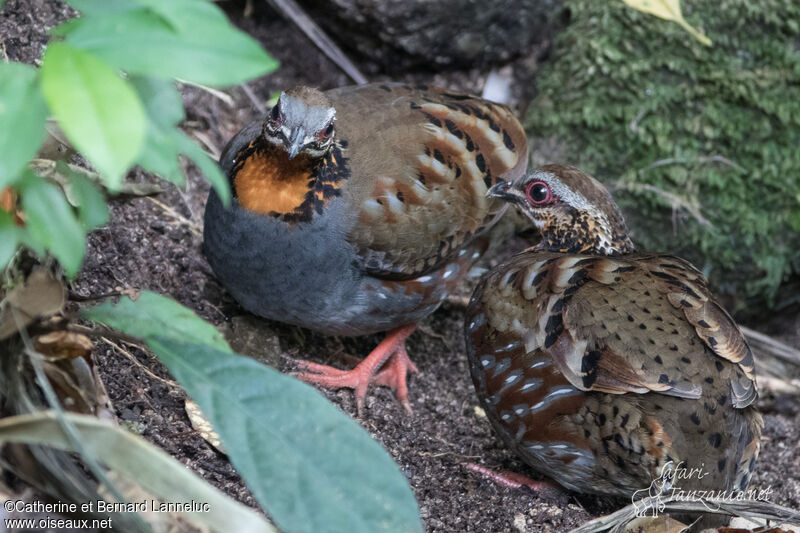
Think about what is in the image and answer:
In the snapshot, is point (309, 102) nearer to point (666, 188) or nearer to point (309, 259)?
point (309, 259)

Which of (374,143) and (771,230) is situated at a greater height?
(374,143)

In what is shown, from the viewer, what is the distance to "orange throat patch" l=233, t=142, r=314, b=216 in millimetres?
3836

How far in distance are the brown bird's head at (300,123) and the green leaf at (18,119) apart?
1937mm

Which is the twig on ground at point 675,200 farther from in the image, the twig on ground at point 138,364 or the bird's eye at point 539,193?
the twig on ground at point 138,364

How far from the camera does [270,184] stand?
386 centimetres

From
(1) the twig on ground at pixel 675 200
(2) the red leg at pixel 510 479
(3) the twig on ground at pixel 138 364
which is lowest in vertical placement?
(2) the red leg at pixel 510 479

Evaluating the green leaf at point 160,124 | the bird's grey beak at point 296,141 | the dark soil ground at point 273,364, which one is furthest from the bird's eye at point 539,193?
the green leaf at point 160,124

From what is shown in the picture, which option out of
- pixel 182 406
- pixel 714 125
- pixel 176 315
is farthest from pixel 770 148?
pixel 176 315

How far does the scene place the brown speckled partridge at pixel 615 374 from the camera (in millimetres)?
3285

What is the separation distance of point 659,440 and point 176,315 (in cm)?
201

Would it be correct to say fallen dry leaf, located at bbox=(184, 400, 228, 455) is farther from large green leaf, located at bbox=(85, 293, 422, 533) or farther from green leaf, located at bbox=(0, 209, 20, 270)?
green leaf, located at bbox=(0, 209, 20, 270)

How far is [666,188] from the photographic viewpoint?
18.2 feet

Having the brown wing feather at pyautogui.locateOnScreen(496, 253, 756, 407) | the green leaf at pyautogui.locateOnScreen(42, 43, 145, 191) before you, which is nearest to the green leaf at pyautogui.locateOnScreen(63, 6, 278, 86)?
the green leaf at pyautogui.locateOnScreen(42, 43, 145, 191)

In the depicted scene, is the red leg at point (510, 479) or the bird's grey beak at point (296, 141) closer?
the bird's grey beak at point (296, 141)
